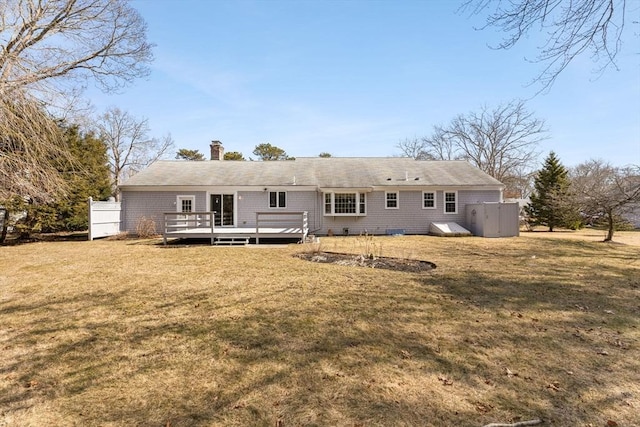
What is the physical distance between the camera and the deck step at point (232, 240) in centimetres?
1335

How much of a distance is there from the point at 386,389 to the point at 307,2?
36.3 feet

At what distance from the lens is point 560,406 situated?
2678 millimetres

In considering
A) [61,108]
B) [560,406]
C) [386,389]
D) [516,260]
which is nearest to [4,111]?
[61,108]

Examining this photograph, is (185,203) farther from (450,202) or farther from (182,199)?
(450,202)

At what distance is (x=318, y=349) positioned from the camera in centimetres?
370

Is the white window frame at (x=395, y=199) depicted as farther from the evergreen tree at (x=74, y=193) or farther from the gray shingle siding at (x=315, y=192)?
the evergreen tree at (x=74, y=193)

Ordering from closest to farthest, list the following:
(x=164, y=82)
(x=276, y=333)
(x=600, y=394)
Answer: (x=600, y=394) < (x=276, y=333) < (x=164, y=82)

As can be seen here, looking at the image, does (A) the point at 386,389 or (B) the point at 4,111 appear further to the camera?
(B) the point at 4,111

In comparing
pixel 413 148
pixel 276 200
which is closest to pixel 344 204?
pixel 276 200

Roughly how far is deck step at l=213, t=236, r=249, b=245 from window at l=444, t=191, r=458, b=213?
11.4 meters

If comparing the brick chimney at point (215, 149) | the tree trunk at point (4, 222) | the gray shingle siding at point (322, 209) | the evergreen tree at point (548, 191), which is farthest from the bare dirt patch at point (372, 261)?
the evergreen tree at point (548, 191)

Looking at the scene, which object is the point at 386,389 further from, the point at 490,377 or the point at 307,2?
the point at 307,2

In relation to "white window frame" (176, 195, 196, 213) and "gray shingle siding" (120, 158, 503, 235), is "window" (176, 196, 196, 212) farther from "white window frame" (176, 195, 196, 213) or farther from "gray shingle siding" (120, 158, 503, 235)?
"gray shingle siding" (120, 158, 503, 235)

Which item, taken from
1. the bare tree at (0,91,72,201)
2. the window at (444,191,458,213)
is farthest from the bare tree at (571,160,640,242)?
the bare tree at (0,91,72,201)
